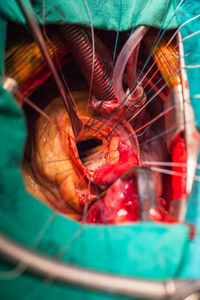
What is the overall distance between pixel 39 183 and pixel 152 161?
55 centimetres

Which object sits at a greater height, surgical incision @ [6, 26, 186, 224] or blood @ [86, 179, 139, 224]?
surgical incision @ [6, 26, 186, 224]

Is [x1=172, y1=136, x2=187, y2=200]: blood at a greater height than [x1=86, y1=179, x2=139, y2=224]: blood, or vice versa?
[x1=172, y1=136, x2=187, y2=200]: blood

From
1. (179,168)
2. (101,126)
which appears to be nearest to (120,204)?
(179,168)

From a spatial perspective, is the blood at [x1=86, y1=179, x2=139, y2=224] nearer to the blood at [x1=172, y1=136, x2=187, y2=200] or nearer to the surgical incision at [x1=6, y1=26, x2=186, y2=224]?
the surgical incision at [x1=6, y1=26, x2=186, y2=224]

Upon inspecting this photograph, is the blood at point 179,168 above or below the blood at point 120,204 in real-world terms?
above

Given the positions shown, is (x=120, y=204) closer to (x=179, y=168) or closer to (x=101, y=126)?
(x=179, y=168)

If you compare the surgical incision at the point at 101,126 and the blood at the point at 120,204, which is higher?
the surgical incision at the point at 101,126

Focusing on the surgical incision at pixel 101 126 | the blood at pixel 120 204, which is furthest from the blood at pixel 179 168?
the blood at pixel 120 204

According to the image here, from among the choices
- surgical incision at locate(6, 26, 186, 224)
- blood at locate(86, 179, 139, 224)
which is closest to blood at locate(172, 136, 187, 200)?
surgical incision at locate(6, 26, 186, 224)

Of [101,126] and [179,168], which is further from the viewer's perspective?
[101,126]

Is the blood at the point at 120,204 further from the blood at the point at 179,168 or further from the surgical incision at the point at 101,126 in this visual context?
the blood at the point at 179,168

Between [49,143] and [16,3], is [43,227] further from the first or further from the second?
[16,3]

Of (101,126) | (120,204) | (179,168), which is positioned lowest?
(120,204)

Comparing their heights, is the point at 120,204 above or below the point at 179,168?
below
